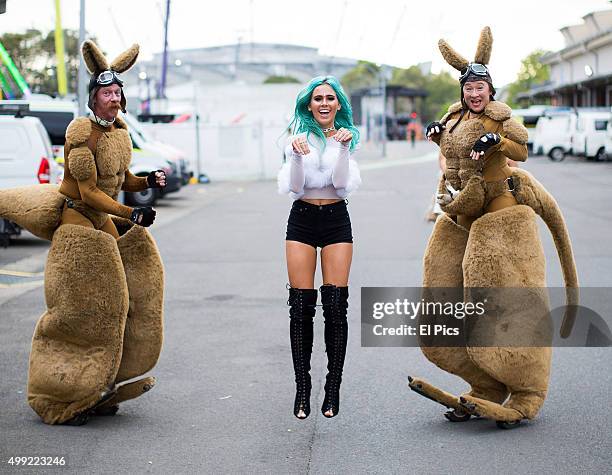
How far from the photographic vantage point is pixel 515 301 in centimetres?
573

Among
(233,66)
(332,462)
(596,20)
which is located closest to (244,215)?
(332,462)

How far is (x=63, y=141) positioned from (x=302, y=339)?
16.5 metres

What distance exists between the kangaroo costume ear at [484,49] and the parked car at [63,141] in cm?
1212

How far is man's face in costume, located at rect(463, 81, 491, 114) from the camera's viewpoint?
5.75 metres

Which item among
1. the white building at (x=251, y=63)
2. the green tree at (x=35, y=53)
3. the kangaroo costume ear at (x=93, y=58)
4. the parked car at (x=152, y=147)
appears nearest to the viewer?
the kangaroo costume ear at (x=93, y=58)

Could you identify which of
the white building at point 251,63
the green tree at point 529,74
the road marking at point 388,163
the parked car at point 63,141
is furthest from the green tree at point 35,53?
the white building at point 251,63

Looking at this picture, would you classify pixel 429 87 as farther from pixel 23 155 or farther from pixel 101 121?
pixel 101 121

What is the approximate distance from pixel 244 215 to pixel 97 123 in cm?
1518

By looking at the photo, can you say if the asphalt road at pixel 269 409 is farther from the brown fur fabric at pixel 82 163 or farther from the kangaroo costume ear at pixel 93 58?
the kangaroo costume ear at pixel 93 58

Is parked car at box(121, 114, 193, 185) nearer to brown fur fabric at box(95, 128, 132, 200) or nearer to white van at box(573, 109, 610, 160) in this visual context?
brown fur fabric at box(95, 128, 132, 200)

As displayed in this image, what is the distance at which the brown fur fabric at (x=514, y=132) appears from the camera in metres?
5.68

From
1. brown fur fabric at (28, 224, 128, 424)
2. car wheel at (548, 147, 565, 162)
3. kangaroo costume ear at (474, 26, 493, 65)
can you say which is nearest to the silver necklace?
brown fur fabric at (28, 224, 128, 424)

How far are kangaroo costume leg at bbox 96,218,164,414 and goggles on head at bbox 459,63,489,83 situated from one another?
2017mm

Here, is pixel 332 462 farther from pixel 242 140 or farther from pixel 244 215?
pixel 242 140
